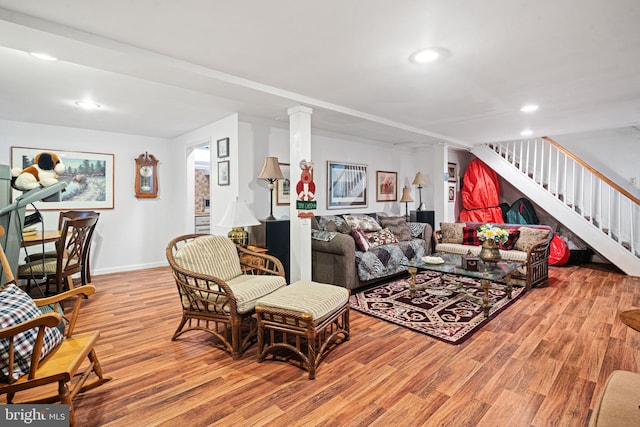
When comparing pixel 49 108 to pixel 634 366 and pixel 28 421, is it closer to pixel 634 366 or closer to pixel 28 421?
pixel 28 421

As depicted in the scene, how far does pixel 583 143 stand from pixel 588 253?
203 centimetres

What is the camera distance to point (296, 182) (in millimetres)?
3588

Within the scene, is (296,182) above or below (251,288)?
above

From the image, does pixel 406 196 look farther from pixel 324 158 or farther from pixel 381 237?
pixel 324 158

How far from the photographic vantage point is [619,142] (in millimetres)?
5551

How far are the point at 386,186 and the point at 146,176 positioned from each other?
4.31 metres

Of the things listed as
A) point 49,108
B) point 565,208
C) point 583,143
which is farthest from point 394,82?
point 583,143

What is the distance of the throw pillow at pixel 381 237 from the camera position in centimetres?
447

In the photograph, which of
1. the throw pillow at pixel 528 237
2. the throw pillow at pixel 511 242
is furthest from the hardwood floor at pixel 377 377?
the throw pillow at pixel 511 242

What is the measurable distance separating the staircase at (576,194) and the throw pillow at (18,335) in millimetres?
6708

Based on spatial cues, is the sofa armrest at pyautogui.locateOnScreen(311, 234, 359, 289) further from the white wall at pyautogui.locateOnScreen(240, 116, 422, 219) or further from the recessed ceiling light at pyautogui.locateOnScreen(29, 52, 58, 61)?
the recessed ceiling light at pyautogui.locateOnScreen(29, 52, 58, 61)

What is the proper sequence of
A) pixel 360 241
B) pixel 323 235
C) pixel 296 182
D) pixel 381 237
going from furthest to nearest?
1. pixel 381 237
2. pixel 360 241
3. pixel 323 235
4. pixel 296 182

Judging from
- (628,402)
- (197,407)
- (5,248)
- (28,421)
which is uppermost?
(5,248)

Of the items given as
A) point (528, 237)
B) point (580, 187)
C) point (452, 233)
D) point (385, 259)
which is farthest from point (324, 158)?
point (580, 187)
